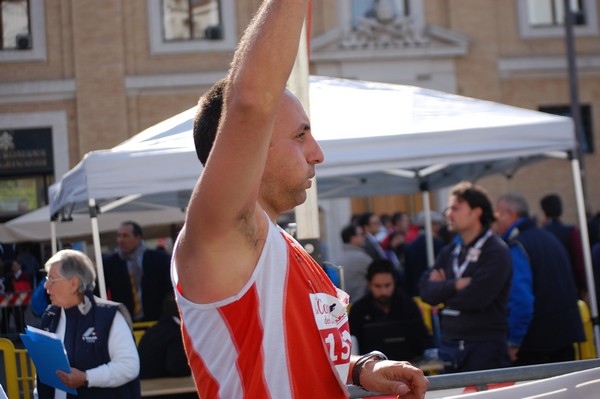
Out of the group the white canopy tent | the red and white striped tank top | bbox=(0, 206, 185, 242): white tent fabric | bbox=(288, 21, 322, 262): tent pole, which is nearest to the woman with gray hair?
bbox=(288, 21, 322, 262): tent pole

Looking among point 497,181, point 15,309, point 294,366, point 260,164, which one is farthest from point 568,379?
point 497,181

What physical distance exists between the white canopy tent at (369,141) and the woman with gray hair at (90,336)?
4.82 feet

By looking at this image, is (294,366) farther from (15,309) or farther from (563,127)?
(15,309)

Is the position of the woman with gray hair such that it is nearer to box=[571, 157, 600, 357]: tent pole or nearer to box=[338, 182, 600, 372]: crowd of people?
box=[338, 182, 600, 372]: crowd of people

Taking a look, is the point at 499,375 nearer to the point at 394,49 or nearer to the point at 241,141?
the point at 241,141

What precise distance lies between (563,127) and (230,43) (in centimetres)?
1573

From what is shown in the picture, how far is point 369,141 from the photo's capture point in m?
7.32

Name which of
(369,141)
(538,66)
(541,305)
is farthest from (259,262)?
(538,66)

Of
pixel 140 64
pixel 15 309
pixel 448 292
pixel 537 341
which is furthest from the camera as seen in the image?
pixel 140 64

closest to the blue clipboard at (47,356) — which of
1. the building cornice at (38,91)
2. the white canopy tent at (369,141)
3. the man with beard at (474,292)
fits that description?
the white canopy tent at (369,141)

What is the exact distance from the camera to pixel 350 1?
23.2 meters

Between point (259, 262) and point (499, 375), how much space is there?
2153 millimetres

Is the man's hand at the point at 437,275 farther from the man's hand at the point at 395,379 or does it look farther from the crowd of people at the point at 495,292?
the man's hand at the point at 395,379

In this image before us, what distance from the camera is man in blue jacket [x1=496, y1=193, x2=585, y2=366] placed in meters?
7.46
